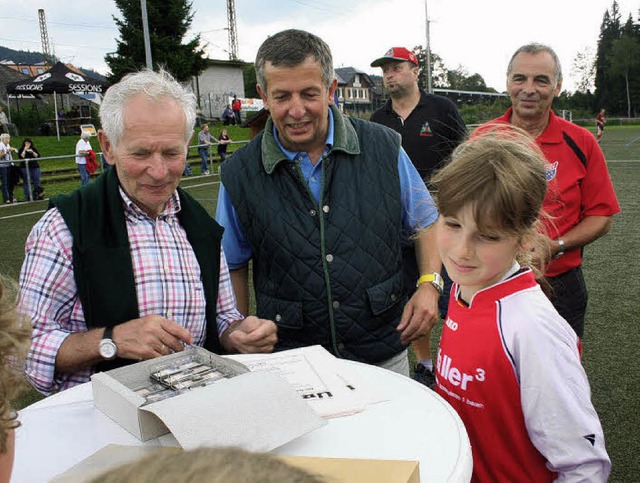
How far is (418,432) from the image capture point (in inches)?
55.7

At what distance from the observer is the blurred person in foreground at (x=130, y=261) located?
5.85ft

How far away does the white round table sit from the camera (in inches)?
51.4

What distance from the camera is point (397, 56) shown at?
5316 millimetres

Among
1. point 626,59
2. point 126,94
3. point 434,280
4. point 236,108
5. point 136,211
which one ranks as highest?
point 626,59

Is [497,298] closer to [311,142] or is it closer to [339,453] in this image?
[339,453]

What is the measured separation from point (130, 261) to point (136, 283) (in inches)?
2.9

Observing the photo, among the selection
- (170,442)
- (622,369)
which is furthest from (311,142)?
(622,369)

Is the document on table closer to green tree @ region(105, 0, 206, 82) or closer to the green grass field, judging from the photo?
the green grass field

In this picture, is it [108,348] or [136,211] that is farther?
[136,211]

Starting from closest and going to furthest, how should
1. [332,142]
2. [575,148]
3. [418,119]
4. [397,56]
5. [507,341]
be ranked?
[507,341] < [332,142] < [575,148] < [418,119] < [397,56]

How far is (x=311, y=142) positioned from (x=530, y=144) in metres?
0.86

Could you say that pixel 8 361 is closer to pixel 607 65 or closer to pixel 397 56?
pixel 397 56

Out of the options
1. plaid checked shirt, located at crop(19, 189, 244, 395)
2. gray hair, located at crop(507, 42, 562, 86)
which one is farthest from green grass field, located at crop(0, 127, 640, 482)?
gray hair, located at crop(507, 42, 562, 86)

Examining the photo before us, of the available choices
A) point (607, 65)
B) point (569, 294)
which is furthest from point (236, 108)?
point (607, 65)
